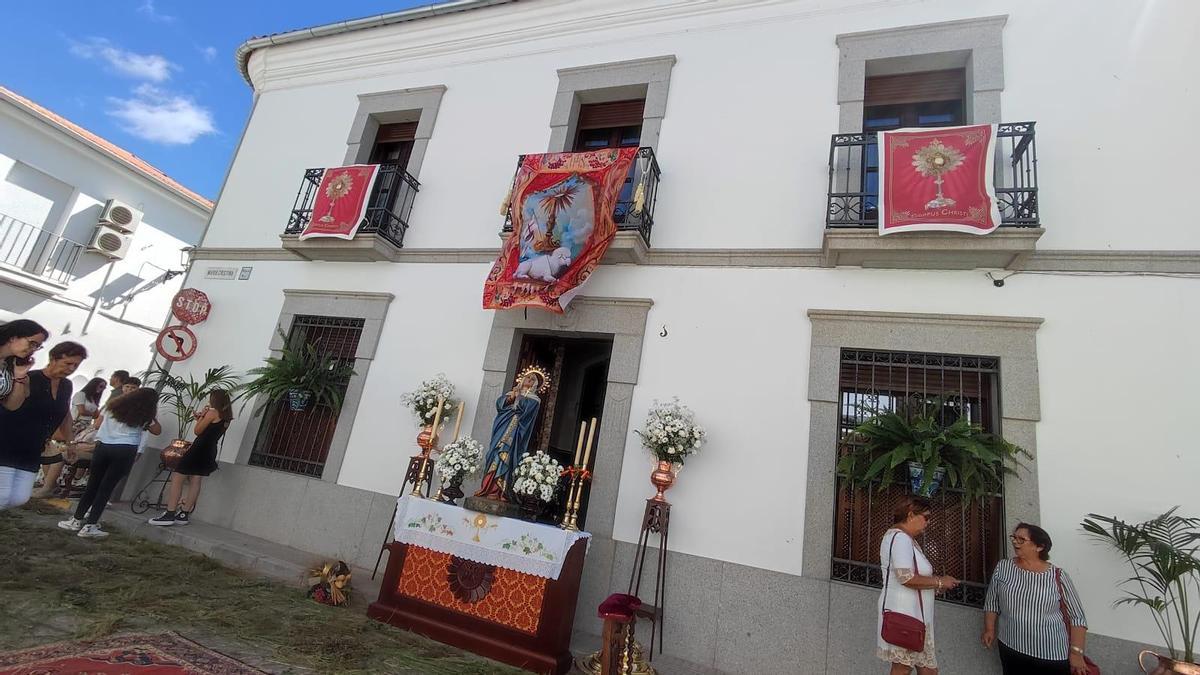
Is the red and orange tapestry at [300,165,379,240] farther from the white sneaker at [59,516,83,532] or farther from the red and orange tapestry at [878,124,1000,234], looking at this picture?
the red and orange tapestry at [878,124,1000,234]

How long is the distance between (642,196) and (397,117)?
437 cm

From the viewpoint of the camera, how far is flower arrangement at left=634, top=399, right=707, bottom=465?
4605 millimetres

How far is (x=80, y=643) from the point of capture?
3131mm

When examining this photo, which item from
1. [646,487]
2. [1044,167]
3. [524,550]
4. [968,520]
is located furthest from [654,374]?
[1044,167]

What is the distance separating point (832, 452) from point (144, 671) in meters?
→ 4.61

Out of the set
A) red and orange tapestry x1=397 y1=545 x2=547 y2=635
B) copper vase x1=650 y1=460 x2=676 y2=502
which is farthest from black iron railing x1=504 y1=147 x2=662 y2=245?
red and orange tapestry x1=397 y1=545 x2=547 y2=635

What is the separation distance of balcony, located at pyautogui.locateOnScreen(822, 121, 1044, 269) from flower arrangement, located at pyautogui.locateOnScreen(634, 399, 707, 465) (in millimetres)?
1911

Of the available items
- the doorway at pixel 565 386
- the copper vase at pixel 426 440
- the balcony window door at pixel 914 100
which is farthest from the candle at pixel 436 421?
the balcony window door at pixel 914 100

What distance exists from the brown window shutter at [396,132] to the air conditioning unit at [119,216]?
26.9 feet

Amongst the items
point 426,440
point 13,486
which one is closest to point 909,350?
point 426,440

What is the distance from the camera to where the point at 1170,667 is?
333cm

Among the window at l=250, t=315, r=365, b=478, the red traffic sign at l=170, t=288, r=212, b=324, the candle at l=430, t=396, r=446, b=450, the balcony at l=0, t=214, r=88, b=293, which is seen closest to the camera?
the candle at l=430, t=396, r=446, b=450

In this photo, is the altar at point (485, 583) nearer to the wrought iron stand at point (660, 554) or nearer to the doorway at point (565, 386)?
the wrought iron stand at point (660, 554)

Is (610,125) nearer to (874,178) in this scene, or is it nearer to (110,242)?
(874,178)
